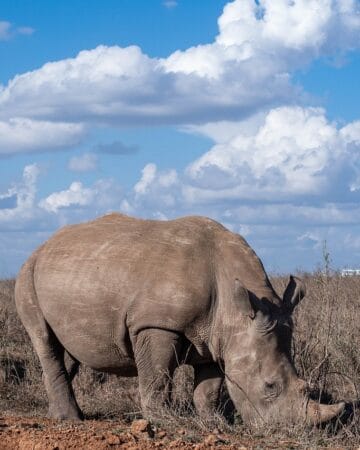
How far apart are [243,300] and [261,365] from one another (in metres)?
0.59

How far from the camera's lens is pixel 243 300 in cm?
838

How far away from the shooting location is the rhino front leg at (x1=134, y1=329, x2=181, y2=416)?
8641 mm

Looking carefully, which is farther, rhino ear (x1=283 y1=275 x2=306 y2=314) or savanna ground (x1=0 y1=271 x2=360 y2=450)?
rhino ear (x1=283 y1=275 x2=306 y2=314)

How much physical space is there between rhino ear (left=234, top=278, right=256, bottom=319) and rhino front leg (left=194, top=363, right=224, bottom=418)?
109cm

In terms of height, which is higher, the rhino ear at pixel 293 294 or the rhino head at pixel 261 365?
the rhino ear at pixel 293 294

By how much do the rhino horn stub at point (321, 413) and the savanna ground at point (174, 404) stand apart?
0.11 m

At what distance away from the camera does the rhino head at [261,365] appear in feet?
27.2

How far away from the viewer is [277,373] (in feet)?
27.5

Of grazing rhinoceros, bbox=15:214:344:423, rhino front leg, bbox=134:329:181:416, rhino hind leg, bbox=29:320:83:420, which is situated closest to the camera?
grazing rhinoceros, bbox=15:214:344:423

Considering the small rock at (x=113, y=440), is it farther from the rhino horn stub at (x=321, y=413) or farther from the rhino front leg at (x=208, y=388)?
the rhino front leg at (x=208, y=388)

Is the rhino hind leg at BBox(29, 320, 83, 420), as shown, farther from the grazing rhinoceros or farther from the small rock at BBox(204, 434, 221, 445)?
the small rock at BBox(204, 434, 221, 445)

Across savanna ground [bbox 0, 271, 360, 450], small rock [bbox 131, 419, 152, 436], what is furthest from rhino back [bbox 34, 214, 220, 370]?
small rock [bbox 131, 419, 152, 436]

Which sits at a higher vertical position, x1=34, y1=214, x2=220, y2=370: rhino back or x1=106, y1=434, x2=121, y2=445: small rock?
x1=34, y1=214, x2=220, y2=370: rhino back

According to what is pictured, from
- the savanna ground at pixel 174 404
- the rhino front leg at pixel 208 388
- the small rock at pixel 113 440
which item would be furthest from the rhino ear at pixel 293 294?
the small rock at pixel 113 440
